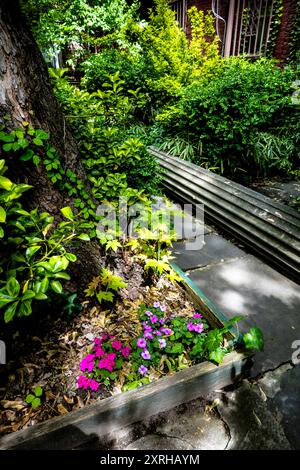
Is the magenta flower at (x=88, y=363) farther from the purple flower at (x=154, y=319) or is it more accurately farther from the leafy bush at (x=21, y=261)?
the leafy bush at (x=21, y=261)

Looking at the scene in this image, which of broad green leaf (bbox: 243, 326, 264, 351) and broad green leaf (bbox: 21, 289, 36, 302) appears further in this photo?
broad green leaf (bbox: 243, 326, 264, 351)

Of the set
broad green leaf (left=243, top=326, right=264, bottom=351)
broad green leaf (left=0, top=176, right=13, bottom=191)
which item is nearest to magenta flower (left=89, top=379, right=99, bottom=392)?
broad green leaf (left=243, top=326, right=264, bottom=351)

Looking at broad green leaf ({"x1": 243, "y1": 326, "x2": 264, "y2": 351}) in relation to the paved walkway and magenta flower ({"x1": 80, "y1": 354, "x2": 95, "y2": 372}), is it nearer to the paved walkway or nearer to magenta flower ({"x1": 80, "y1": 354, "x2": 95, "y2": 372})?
the paved walkway

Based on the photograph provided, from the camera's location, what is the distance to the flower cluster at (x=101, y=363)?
76.0 inches

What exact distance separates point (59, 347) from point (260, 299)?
2.01 metres

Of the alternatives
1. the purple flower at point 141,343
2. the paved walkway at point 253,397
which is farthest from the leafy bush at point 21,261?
the paved walkway at point 253,397

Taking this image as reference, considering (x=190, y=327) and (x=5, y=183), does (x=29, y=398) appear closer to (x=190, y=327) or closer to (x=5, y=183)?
(x=190, y=327)

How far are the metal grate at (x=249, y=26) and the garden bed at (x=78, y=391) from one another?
10.9m

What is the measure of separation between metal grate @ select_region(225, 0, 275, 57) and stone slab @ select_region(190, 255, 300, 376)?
31.6ft

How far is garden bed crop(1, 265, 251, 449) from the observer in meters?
1.61

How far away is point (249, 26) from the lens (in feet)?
33.5

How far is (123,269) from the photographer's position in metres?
2.72

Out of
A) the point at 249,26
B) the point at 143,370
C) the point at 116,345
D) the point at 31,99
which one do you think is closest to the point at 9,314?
the point at 116,345
